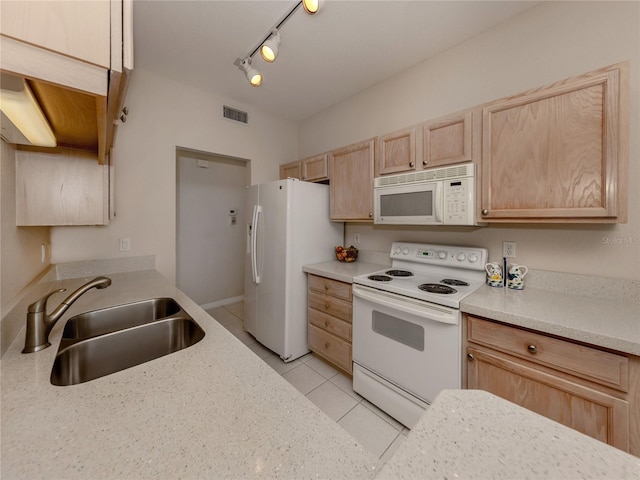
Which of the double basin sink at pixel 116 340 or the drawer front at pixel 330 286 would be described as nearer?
the double basin sink at pixel 116 340

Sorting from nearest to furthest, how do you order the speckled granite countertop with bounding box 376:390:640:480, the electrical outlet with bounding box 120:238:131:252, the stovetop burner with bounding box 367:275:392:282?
the speckled granite countertop with bounding box 376:390:640:480 → the stovetop burner with bounding box 367:275:392:282 → the electrical outlet with bounding box 120:238:131:252

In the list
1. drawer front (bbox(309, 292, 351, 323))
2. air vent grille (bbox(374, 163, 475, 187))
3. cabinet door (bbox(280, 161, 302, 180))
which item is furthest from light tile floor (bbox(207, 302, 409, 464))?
cabinet door (bbox(280, 161, 302, 180))

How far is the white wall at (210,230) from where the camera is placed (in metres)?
3.39

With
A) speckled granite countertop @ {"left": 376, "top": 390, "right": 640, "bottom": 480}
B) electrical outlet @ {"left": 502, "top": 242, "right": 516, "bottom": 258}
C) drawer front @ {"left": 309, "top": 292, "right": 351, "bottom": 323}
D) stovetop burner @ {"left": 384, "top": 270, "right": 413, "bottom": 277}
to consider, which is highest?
electrical outlet @ {"left": 502, "top": 242, "right": 516, "bottom": 258}

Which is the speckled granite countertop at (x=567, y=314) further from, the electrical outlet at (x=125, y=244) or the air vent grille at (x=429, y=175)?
the electrical outlet at (x=125, y=244)

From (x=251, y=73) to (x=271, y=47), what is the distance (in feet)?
1.16

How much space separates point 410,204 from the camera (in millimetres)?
1882

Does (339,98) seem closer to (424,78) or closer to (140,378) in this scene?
(424,78)

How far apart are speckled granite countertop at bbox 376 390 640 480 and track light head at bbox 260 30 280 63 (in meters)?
2.05

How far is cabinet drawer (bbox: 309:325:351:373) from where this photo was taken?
202cm

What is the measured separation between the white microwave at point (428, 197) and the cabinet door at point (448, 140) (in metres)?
0.07

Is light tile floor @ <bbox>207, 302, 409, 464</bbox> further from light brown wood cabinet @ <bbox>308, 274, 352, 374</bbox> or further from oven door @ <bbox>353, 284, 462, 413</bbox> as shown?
oven door @ <bbox>353, 284, 462, 413</bbox>

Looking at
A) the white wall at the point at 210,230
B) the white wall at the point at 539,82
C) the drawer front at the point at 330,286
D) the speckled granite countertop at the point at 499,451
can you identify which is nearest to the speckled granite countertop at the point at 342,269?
the drawer front at the point at 330,286

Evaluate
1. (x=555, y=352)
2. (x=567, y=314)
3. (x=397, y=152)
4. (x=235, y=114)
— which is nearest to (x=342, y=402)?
(x=555, y=352)
